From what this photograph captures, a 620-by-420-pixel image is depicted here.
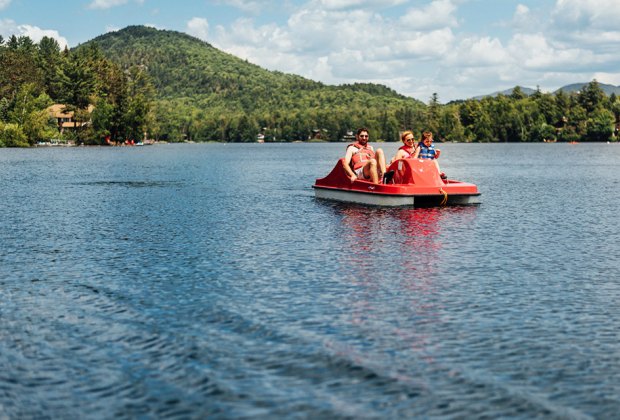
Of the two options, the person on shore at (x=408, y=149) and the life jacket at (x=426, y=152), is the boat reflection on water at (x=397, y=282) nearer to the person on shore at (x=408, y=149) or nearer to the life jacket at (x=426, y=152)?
the person on shore at (x=408, y=149)

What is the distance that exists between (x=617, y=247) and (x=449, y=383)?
12804mm

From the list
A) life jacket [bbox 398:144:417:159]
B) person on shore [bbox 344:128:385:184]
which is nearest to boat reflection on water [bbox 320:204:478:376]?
person on shore [bbox 344:128:385:184]

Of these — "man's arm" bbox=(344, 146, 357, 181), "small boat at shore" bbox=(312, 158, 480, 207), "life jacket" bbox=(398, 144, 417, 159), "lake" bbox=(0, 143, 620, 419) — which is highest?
"life jacket" bbox=(398, 144, 417, 159)

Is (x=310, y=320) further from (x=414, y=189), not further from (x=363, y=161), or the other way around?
(x=363, y=161)

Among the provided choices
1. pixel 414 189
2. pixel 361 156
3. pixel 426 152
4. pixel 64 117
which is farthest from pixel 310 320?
pixel 64 117

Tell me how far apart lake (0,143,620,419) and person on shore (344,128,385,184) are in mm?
5605

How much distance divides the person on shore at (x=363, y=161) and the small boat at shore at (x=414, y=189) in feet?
1.32

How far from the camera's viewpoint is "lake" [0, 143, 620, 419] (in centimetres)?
884

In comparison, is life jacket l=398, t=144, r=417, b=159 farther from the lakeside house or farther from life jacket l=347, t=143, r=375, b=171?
the lakeside house

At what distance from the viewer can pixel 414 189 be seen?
2983cm

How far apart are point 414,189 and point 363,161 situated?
3.16 meters

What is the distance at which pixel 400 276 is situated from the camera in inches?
638

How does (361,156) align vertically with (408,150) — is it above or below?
below

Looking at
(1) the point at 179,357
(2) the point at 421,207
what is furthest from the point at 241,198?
(1) the point at 179,357
